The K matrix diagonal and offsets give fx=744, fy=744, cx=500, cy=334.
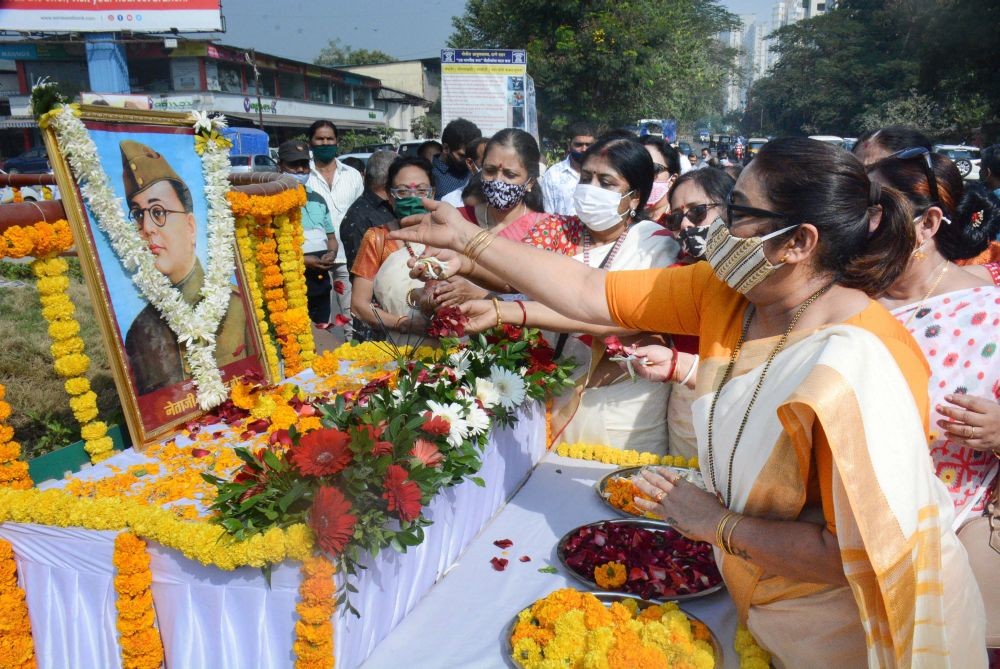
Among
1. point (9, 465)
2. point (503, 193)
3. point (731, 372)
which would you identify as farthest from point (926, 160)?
point (9, 465)

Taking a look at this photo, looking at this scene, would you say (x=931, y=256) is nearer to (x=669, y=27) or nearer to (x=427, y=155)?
(x=427, y=155)

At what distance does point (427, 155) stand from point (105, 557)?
6.69m

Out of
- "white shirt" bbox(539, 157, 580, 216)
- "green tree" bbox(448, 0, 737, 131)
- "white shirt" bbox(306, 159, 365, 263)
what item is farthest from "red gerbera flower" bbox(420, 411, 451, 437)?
"green tree" bbox(448, 0, 737, 131)

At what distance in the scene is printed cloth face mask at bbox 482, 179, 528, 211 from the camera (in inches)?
144

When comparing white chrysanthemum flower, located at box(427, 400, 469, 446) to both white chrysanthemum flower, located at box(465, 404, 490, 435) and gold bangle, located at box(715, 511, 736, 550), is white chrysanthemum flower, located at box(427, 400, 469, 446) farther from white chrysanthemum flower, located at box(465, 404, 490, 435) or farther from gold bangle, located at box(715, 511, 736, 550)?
gold bangle, located at box(715, 511, 736, 550)

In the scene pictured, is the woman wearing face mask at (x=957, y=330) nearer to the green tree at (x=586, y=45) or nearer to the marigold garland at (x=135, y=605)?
the marigold garland at (x=135, y=605)

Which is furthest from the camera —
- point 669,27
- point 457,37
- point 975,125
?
point 975,125

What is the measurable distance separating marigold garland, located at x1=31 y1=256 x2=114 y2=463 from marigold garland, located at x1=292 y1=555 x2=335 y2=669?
1.36 m

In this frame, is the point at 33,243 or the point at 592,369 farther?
the point at 592,369

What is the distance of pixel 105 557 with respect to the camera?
6.77ft

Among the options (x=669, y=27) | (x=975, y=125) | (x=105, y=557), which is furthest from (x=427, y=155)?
(x=975, y=125)

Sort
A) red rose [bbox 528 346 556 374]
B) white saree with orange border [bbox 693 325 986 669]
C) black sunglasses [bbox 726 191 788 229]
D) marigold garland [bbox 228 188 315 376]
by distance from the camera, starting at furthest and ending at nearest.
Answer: marigold garland [bbox 228 188 315 376] → red rose [bbox 528 346 556 374] → black sunglasses [bbox 726 191 788 229] → white saree with orange border [bbox 693 325 986 669]

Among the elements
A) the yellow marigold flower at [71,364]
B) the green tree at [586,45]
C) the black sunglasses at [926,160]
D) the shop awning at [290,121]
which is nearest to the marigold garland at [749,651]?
the black sunglasses at [926,160]

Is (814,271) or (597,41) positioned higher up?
(597,41)
